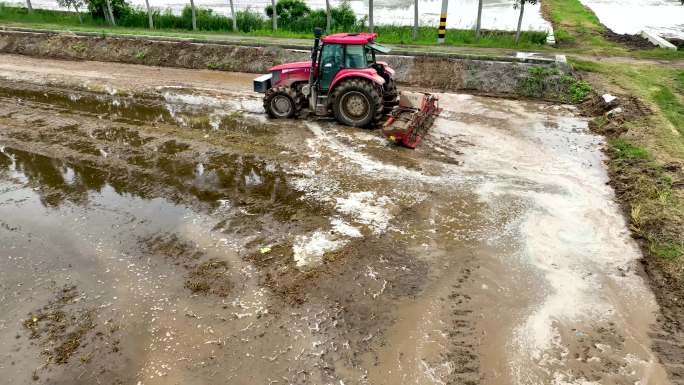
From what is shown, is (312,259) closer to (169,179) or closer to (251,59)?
(169,179)

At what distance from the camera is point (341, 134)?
10391 mm

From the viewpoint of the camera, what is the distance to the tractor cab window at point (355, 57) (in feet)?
33.7

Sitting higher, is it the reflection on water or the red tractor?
the red tractor

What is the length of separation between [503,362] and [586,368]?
82 centimetres

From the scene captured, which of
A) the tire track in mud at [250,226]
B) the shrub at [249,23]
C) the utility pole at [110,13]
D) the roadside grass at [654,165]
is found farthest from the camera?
the utility pole at [110,13]

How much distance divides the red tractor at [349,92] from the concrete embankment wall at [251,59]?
3.85 meters

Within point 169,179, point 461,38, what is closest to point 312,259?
point 169,179

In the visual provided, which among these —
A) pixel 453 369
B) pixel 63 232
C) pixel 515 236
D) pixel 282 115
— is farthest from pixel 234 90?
pixel 453 369

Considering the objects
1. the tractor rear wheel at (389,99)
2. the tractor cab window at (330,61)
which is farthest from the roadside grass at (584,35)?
the tractor cab window at (330,61)

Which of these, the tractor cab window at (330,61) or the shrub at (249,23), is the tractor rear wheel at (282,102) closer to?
the tractor cab window at (330,61)

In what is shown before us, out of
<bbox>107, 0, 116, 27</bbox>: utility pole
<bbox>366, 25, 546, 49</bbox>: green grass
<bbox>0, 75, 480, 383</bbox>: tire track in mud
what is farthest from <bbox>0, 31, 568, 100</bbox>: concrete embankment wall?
<bbox>0, 75, 480, 383</bbox>: tire track in mud

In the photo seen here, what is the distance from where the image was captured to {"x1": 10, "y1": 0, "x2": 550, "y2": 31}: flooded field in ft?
75.5

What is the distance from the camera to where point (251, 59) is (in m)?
17.2

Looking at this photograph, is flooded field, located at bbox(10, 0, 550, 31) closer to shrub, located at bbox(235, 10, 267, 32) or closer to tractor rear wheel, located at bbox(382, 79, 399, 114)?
shrub, located at bbox(235, 10, 267, 32)
